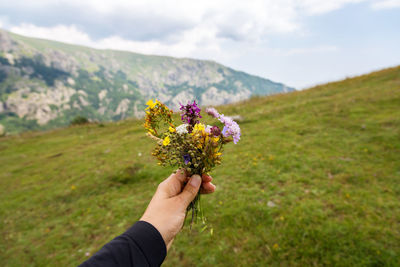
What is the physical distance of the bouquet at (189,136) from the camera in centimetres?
281

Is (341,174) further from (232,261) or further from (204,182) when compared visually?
(204,182)

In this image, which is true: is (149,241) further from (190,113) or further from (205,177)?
(190,113)

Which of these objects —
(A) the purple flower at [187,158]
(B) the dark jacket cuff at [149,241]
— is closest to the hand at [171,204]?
(B) the dark jacket cuff at [149,241]

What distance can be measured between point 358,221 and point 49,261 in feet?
33.8

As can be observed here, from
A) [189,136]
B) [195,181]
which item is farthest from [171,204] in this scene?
[189,136]

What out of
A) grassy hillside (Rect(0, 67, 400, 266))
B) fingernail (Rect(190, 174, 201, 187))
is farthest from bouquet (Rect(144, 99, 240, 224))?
grassy hillside (Rect(0, 67, 400, 266))

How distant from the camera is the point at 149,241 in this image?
7.53ft

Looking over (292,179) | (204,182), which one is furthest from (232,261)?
(292,179)

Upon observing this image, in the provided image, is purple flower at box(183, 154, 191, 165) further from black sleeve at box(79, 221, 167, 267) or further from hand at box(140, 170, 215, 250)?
black sleeve at box(79, 221, 167, 267)

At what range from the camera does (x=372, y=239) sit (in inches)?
210

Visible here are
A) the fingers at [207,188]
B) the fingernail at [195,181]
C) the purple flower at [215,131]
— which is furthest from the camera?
the fingers at [207,188]

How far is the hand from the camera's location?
2.57m

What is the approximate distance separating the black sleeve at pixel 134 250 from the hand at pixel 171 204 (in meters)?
0.15

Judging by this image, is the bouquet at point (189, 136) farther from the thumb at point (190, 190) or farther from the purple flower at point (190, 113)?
the thumb at point (190, 190)
